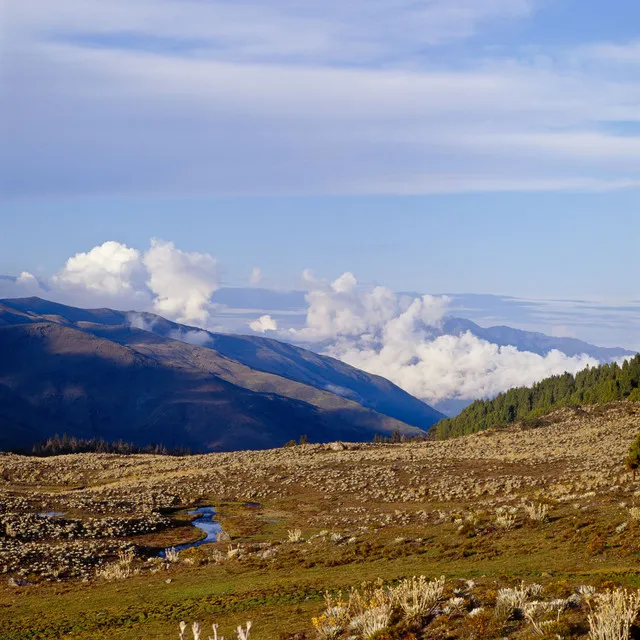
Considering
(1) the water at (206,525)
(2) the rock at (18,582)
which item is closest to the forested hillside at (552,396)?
(1) the water at (206,525)

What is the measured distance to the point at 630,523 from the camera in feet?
102

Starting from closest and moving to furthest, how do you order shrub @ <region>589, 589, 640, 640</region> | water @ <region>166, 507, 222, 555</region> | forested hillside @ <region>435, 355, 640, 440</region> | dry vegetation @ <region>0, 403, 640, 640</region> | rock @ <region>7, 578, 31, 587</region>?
shrub @ <region>589, 589, 640, 640</region> → dry vegetation @ <region>0, 403, 640, 640</region> → rock @ <region>7, 578, 31, 587</region> → water @ <region>166, 507, 222, 555</region> → forested hillside @ <region>435, 355, 640, 440</region>

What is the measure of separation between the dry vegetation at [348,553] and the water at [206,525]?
3.48ft

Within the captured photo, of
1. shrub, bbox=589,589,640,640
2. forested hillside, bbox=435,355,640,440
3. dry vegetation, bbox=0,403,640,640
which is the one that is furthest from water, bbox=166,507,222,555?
forested hillside, bbox=435,355,640,440

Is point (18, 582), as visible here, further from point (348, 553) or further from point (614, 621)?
point (614, 621)

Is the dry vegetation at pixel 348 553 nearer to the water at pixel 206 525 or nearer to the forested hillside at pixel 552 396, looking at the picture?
the water at pixel 206 525

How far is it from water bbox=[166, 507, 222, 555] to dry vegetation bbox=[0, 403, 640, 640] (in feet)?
3.48

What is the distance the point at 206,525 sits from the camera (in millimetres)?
56750

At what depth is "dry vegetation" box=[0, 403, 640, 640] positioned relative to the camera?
62.8ft

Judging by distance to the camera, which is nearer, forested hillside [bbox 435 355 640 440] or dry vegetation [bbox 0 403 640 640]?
dry vegetation [bbox 0 403 640 640]

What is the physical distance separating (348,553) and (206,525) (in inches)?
967

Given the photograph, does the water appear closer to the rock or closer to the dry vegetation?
the dry vegetation

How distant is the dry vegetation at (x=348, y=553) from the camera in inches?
754

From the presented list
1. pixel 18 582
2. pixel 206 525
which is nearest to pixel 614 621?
pixel 18 582
